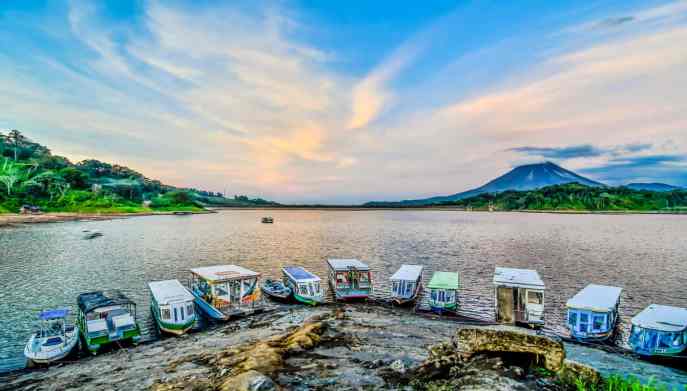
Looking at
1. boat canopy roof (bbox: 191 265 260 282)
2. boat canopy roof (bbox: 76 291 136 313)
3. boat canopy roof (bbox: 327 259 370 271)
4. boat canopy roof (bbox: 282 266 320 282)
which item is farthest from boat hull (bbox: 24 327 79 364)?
boat canopy roof (bbox: 327 259 370 271)

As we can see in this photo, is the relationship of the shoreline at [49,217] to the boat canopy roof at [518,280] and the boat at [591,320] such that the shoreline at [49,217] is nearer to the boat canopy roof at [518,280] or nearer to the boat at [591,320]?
the boat canopy roof at [518,280]

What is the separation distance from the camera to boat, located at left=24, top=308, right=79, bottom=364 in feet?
68.8

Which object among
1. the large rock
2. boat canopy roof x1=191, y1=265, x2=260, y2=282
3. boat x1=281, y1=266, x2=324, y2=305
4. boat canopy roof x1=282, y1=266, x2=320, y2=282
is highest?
the large rock

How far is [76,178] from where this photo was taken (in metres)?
174

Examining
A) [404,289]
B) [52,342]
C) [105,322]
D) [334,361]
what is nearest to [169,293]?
[105,322]

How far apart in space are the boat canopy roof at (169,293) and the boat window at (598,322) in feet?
101

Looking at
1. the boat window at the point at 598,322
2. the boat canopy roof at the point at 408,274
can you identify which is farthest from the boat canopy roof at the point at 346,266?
the boat window at the point at 598,322

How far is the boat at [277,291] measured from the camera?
118ft

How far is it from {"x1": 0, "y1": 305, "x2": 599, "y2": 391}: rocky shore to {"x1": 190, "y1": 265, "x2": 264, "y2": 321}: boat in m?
1.30

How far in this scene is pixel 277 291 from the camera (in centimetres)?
3678

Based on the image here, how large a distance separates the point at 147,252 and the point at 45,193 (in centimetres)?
12749

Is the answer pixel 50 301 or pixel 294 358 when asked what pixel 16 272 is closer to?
pixel 50 301

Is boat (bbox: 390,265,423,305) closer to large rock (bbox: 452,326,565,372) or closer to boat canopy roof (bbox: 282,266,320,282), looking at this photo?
boat canopy roof (bbox: 282,266,320,282)

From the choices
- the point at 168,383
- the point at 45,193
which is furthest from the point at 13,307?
the point at 45,193
